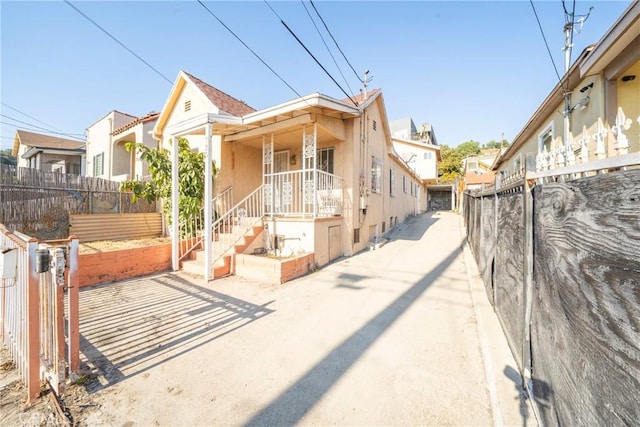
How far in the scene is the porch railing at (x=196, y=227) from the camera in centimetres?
727

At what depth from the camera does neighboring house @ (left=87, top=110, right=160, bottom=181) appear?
11.7 meters

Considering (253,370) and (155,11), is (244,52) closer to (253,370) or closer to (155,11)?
(155,11)

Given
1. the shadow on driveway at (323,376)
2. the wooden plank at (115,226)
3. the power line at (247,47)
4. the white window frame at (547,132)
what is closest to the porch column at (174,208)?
the power line at (247,47)

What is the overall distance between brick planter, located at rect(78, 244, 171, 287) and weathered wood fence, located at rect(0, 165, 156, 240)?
3435 millimetres

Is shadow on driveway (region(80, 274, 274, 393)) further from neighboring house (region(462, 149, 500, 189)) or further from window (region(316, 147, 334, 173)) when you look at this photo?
neighboring house (region(462, 149, 500, 189))

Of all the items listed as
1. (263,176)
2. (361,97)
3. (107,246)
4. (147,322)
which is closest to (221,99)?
(263,176)

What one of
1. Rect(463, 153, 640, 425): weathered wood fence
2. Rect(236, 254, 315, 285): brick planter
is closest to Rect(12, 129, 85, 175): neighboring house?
Rect(236, 254, 315, 285): brick planter

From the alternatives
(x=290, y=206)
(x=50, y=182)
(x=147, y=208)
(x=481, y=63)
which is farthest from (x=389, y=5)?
(x=50, y=182)

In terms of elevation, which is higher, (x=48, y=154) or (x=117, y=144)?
(x=48, y=154)

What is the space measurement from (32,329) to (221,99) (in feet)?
29.3

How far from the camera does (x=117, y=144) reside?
13156 millimetres

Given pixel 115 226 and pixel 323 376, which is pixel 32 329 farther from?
pixel 115 226

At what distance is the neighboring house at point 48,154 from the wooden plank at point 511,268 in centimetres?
2105

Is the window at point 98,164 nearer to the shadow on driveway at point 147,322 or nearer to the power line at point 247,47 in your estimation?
the shadow on driveway at point 147,322
